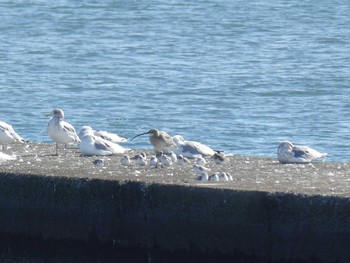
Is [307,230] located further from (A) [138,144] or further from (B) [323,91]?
(B) [323,91]

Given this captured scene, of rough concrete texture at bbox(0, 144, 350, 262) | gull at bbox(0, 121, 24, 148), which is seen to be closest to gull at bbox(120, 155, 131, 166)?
rough concrete texture at bbox(0, 144, 350, 262)

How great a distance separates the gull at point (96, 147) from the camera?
12.5 m

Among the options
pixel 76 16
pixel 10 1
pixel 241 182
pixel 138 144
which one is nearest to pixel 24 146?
pixel 241 182

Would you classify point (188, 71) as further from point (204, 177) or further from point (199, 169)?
point (204, 177)

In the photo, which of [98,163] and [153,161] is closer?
[98,163]

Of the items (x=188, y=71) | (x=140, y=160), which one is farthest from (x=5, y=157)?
(x=188, y=71)

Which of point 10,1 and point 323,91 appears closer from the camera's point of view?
point 323,91

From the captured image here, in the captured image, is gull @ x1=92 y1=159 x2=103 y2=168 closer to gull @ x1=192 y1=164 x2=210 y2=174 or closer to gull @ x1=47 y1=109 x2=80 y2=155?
gull @ x1=192 y1=164 x2=210 y2=174

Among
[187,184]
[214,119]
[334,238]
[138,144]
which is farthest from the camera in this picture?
[214,119]

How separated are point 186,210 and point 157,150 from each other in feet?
12.4

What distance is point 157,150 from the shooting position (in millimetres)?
13031

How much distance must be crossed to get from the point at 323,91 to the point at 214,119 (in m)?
4.41

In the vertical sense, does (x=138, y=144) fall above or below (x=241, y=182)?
below

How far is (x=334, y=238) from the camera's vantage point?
345 inches
